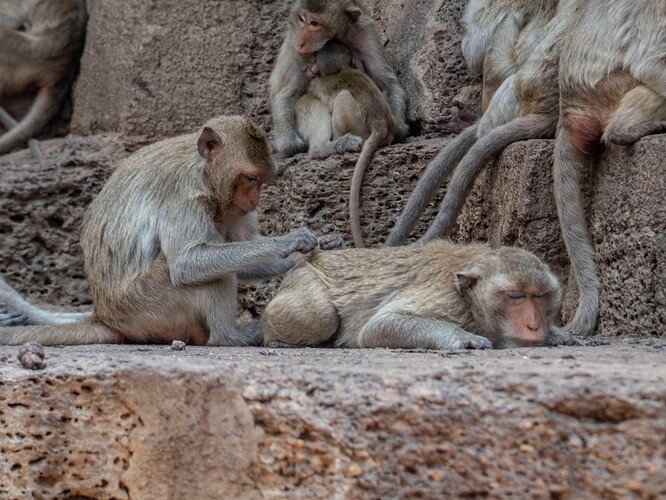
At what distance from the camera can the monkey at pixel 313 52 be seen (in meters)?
9.33

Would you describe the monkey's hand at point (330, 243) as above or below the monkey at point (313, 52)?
below

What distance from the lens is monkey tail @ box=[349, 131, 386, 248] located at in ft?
27.4

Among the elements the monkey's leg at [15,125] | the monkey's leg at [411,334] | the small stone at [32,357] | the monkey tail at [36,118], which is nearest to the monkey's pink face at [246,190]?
the monkey's leg at [411,334]

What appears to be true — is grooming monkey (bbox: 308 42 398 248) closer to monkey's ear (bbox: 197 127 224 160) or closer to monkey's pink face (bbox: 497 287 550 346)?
monkey's ear (bbox: 197 127 224 160)

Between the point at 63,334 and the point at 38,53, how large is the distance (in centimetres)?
541

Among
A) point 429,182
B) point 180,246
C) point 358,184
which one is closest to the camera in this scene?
point 180,246

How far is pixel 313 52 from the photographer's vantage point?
31.1 ft

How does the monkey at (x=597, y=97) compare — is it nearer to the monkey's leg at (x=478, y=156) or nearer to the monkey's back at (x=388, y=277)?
the monkey's leg at (x=478, y=156)

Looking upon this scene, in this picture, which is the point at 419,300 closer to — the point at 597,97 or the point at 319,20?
the point at 597,97

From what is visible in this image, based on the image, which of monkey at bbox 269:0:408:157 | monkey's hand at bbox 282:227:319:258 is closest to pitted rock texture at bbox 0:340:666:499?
monkey's hand at bbox 282:227:319:258

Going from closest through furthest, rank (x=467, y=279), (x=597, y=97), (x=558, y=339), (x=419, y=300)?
(x=558, y=339) < (x=467, y=279) < (x=419, y=300) < (x=597, y=97)

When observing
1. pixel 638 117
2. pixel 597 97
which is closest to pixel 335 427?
pixel 638 117

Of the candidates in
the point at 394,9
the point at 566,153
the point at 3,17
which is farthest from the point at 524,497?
the point at 3,17

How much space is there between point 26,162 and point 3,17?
190cm
